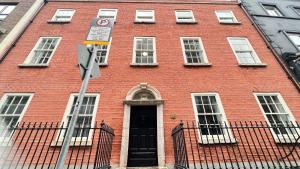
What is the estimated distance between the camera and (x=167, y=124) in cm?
753

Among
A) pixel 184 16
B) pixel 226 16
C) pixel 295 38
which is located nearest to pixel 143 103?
pixel 184 16

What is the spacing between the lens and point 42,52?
33.3 ft

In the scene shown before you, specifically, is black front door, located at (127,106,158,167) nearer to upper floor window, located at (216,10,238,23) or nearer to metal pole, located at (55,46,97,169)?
metal pole, located at (55,46,97,169)

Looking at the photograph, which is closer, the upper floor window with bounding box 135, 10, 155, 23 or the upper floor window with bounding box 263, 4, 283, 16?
the upper floor window with bounding box 135, 10, 155, 23

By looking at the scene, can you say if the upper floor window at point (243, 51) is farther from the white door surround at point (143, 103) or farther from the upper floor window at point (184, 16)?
the white door surround at point (143, 103)

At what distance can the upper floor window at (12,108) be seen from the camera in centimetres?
740

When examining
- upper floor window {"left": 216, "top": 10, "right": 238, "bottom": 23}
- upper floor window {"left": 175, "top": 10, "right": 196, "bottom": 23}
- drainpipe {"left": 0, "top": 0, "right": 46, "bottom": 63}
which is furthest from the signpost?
upper floor window {"left": 216, "top": 10, "right": 238, "bottom": 23}

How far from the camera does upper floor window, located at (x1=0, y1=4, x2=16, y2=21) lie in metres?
12.1

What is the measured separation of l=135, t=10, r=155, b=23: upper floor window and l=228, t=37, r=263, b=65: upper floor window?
5646 mm

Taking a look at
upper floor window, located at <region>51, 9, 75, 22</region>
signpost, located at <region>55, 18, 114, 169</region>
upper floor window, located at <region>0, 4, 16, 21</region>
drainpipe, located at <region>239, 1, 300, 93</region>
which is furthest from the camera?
upper floor window, located at <region>51, 9, 75, 22</region>

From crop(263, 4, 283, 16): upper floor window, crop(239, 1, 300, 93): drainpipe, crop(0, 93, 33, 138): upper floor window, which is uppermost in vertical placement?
crop(263, 4, 283, 16): upper floor window

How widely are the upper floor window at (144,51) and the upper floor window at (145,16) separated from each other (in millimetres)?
2097

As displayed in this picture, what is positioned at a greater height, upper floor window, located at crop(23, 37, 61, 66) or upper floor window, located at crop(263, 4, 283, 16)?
upper floor window, located at crop(263, 4, 283, 16)

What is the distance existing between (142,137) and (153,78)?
3.04 meters
